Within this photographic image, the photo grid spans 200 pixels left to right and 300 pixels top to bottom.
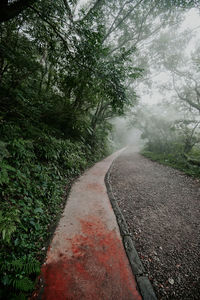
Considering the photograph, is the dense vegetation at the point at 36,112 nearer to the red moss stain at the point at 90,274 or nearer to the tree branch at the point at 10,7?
the tree branch at the point at 10,7

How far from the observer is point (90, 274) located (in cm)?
184

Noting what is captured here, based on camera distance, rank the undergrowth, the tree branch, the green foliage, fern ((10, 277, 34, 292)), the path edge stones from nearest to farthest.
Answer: fern ((10, 277, 34, 292)) → the undergrowth → the path edge stones → the green foliage → the tree branch

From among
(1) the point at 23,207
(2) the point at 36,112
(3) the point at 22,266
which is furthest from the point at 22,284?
(2) the point at 36,112

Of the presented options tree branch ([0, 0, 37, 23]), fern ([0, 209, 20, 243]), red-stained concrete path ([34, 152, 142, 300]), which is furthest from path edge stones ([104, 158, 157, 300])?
tree branch ([0, 0, 37, 23])

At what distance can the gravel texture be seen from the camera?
1958 mm

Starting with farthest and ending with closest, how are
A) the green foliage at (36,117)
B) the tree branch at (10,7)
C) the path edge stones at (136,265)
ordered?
the tree branch at (10,7) → the green foliage at (36,117) → the path edge stones at (136,265)

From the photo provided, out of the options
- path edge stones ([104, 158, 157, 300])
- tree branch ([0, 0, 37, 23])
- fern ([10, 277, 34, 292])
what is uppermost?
tree branch ([0, 0, 37, 23])

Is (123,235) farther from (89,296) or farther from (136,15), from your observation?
(136,15)

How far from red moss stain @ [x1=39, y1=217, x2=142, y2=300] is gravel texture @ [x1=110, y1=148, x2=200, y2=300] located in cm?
49

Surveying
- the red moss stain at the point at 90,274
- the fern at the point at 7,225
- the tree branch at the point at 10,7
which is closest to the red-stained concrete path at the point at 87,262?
the red moss stain at the point at 90,274

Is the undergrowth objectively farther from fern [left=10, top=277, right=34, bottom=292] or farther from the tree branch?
the tree branch

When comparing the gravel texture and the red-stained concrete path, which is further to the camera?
the gravel texture

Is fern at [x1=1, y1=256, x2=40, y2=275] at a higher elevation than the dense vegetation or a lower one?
lower

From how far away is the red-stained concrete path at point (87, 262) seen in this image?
165 cm
